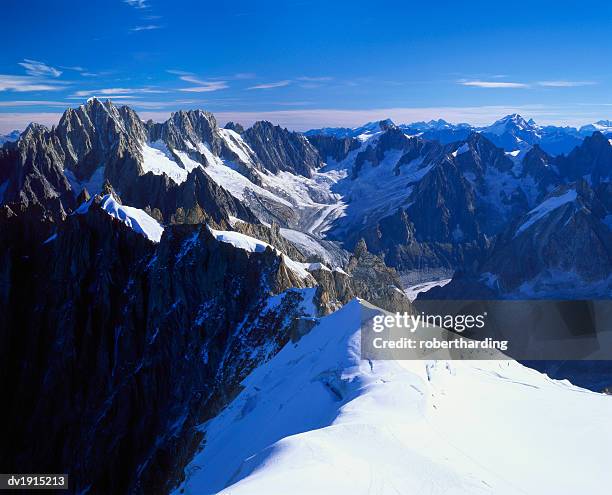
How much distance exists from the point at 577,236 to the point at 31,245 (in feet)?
469

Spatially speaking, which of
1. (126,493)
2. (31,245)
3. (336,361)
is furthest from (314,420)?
(31,245)

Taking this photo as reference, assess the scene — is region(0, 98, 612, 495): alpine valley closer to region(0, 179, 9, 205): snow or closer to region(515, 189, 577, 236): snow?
region(515, 189, 577, 236): snow

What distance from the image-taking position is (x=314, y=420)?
35562mm

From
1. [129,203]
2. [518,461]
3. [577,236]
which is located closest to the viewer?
[518,461]

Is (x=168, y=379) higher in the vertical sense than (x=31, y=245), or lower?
lower

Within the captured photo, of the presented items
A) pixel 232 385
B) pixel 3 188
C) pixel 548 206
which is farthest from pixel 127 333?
pixel 548 206

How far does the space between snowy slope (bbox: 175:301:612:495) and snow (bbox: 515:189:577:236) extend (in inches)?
5198

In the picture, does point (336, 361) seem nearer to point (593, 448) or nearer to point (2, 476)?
point (593, 448)

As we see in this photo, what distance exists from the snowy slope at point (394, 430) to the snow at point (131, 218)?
42591 mm

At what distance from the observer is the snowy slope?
25234mm

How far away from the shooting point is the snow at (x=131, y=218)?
3460 inches

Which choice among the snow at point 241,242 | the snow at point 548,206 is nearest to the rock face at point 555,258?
the snow at point 548,206

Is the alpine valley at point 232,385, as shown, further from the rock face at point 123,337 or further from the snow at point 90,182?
the snow at point 90,182

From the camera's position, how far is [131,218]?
89.6 meters
